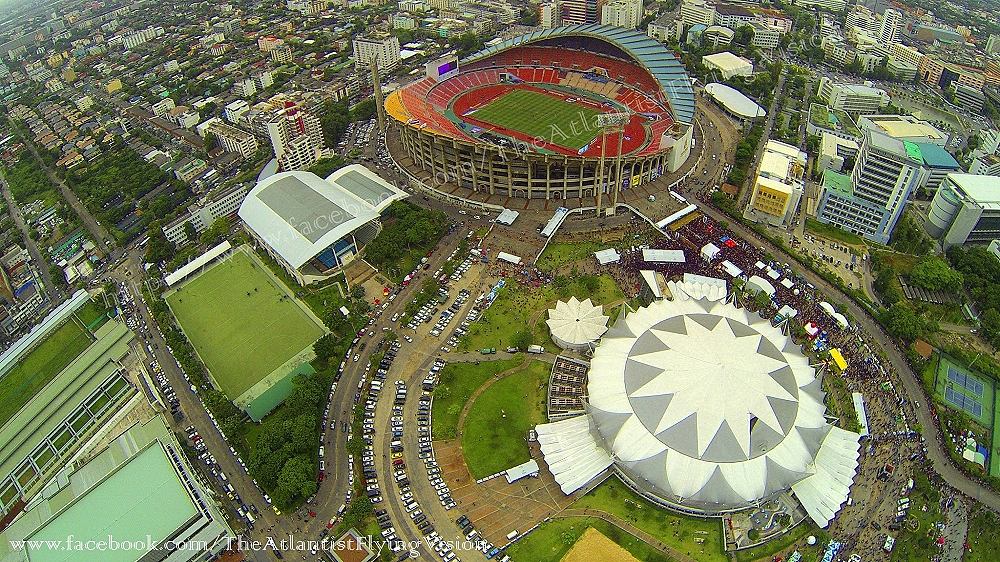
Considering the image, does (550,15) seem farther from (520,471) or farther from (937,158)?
(520,471)

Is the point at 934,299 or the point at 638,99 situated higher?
the point at 638,99

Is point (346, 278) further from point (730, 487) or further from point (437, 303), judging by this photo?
point (730, 487)

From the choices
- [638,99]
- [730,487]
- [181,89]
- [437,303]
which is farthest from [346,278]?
[181,89]

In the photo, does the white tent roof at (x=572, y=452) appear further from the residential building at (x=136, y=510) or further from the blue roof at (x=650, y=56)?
the blue roof at (x=650, y=56)

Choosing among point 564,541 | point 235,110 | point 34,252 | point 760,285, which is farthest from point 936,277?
point 34,252

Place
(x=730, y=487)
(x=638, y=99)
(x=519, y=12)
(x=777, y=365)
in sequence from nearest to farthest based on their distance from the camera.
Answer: (x=730, y=487) → (x=777, y=365) → (x=638, y=99) → (x=519, y=12)

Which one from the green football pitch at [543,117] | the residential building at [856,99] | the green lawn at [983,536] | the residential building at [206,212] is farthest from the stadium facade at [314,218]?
the residential building at [856,99]
